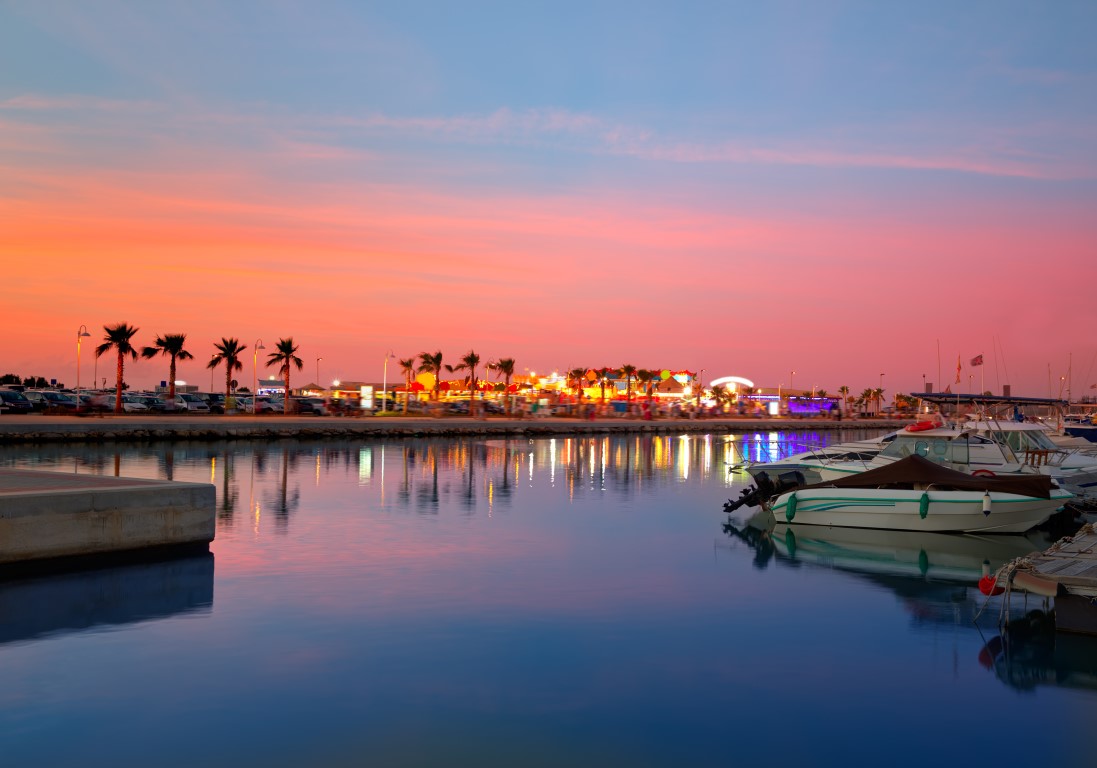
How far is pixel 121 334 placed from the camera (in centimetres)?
8488

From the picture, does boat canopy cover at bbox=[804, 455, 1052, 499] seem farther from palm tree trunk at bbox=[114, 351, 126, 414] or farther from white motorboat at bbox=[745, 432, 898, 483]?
palm tree trunk at bbox=[114, 351, 126, 414]

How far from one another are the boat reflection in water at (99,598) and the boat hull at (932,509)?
1601 cm

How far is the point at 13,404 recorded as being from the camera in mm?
80938

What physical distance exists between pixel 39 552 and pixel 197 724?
8.38 metres

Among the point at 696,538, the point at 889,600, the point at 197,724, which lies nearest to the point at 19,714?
the point at 197,724

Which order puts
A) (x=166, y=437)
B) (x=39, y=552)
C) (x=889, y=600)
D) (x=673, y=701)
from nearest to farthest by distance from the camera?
(x=673, y=701) < (x=39, y=552) < (x=889, y=600) < (x=166, y=437)

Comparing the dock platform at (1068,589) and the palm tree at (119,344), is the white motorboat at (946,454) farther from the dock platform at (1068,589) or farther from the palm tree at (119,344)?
the palm tree at (119,344)

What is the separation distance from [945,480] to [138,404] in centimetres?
8396

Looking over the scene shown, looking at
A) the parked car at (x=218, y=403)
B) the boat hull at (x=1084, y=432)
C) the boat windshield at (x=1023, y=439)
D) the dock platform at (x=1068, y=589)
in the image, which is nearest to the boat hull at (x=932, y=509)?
the boat windshield at (x=1023, y=439)

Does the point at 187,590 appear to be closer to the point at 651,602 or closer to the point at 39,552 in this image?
the point at 39,552

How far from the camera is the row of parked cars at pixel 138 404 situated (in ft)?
269

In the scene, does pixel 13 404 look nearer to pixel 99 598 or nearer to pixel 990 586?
pixel 99 598

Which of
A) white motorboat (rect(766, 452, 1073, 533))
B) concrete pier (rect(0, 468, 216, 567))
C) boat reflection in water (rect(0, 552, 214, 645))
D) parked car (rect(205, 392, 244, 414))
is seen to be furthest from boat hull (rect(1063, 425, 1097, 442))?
parked car (rect(205, 392, 244, 414))

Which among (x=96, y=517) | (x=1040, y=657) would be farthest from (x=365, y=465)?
(x=1040, y=657)
